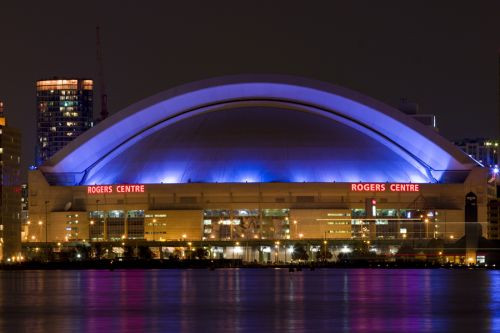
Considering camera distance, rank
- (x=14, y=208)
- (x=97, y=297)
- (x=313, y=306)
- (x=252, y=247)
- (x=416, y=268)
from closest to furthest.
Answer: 1. (x=313, y=306)
2. (x=97, y=297)
3. (x=416, y=268)
4. (x=252, y=247)
5. (x=14, y=208)

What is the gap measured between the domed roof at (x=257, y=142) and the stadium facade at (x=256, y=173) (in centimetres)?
18

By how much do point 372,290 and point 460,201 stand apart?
8815cm

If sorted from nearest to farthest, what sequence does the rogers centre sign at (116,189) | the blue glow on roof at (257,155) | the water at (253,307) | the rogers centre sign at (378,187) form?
the water at (253,307), the rogers centre sign at (378,187), the rogers centre sign at (116,189), the blue glow on roof at (257,155)

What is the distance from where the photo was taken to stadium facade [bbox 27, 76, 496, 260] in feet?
532

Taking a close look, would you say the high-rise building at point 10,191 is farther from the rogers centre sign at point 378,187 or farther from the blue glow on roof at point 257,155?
the rogers centre sign at point 378,187

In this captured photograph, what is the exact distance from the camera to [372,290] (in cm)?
7988

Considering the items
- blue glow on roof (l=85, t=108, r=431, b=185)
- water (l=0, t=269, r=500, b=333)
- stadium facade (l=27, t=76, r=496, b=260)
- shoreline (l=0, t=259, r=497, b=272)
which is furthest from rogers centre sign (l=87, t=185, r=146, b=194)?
water (l=0, t=269, r=500, b=333)

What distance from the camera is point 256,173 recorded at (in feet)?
541

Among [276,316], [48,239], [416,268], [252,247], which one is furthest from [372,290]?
[48,239]

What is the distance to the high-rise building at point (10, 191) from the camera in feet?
556

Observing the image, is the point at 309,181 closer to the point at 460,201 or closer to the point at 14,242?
the point at 460,201

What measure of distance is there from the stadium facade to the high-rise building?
2978 mm

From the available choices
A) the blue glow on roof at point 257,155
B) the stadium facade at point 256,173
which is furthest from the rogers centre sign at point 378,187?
the blue glow on roof at point 257,155

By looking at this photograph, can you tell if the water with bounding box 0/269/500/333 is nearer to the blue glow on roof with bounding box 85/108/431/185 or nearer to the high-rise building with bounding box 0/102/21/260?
the blue glow on roof with bounding box 85/108/431/185
